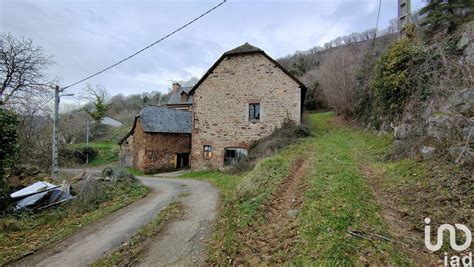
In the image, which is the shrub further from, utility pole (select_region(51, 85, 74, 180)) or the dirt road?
utility pole (select_region(51, 85, 74, 180))

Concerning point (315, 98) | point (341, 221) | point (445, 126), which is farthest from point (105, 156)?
point (445, 126)

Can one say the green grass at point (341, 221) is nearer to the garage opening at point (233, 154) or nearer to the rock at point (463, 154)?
the rock at point (463, 154)

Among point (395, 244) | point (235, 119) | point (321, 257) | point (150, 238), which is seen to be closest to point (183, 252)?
point (150, 238)

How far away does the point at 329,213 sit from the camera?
403cm

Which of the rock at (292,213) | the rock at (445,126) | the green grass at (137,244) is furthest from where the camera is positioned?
the rock at (445,126)

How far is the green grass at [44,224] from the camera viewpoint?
5.11 m

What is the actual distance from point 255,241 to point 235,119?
11.6 metres

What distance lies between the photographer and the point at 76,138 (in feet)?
116

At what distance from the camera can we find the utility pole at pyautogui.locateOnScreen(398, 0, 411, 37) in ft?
34.8

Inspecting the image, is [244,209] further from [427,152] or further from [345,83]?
[345,83]

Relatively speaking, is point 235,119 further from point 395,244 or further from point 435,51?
point 395,244

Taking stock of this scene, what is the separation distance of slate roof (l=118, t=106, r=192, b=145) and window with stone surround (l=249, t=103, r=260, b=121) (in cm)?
910

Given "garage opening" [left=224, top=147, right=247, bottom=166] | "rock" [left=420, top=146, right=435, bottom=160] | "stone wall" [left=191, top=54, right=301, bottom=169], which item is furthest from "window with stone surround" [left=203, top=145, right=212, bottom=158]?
"rock" [left=420, top=146, right=435, bottom=160]

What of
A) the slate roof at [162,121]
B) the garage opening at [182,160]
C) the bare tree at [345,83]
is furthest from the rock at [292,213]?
the garage opening at [182,160]
